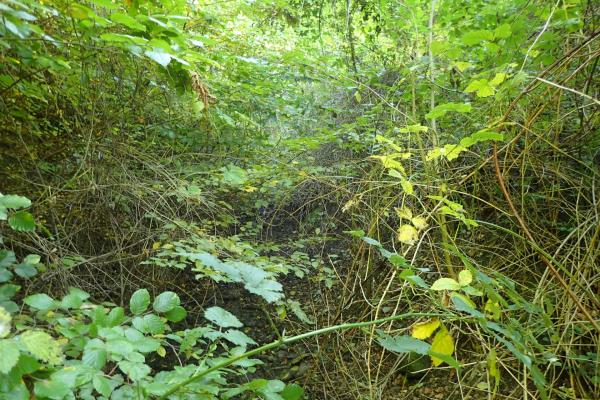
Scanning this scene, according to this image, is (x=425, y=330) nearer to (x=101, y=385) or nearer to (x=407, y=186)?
(x=407, y=186)

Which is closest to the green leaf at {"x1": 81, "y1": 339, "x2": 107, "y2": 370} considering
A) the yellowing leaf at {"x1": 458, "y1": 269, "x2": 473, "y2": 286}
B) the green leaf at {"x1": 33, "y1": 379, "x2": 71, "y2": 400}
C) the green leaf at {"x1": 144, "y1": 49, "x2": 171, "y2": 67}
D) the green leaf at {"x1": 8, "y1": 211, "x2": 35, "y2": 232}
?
the green leaf at {"x1": 33, "y1": 379, "x2": 71, "y2": 400}

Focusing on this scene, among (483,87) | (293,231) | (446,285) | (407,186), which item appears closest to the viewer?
(446,285)

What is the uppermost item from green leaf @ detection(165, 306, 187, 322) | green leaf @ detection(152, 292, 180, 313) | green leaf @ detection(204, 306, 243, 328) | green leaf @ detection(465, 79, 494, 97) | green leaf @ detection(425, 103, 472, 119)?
green leaf @ detection(465, 79, 494, 97)

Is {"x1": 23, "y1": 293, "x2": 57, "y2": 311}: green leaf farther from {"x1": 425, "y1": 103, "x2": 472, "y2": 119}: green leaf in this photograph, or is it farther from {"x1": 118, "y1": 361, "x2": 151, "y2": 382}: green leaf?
{"x1": 425, "y1": 103, "x2": 472, "y2": 119}: green leaf

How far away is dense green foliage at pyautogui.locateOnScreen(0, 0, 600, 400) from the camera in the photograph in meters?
1.18

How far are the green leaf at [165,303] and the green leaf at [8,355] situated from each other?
391 mm

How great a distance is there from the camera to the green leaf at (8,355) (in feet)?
2.46

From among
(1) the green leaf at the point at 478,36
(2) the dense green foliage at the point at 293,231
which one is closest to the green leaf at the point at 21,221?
(2) the dense green foliage at the point at 293,231

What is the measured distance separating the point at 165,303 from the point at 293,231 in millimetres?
3197

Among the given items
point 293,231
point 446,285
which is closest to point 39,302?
point 446,285

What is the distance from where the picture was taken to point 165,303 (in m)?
1.17

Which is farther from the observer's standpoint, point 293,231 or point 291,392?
point 293,231

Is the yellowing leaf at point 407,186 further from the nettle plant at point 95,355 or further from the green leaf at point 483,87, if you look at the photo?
the nettle plant at point 95,355

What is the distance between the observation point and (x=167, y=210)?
285 centimetres
